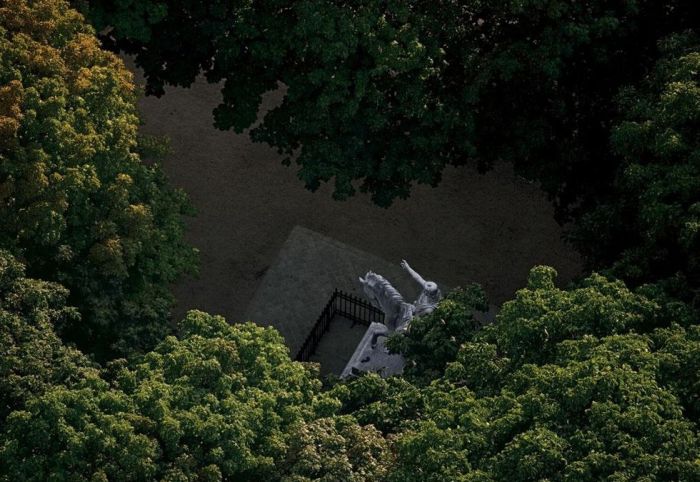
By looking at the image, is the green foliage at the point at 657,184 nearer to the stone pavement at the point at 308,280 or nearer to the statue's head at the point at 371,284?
the statue's head at the point at 371,284

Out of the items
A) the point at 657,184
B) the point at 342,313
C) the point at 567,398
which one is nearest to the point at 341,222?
the point at 342,313

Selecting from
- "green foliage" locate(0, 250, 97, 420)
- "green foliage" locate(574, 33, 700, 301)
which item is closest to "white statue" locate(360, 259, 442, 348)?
"green foliage" locate(574, 33, 700, 301)

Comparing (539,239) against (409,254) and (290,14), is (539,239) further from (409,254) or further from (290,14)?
(290,14)

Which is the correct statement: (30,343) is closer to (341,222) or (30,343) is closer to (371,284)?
(371,284)

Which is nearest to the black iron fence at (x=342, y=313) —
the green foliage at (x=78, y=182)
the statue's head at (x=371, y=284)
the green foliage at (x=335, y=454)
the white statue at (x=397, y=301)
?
the statue's head at (x=371, y=284)

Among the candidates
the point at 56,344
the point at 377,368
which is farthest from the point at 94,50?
the point at 377,368

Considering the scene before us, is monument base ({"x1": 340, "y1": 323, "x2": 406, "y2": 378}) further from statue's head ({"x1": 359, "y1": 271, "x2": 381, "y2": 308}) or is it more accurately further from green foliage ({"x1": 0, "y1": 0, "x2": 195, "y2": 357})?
green foliage ({"x1": 0, "y1": 0, "x2": 195, "y2": 357})

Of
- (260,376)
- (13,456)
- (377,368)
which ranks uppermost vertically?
(377,368)
